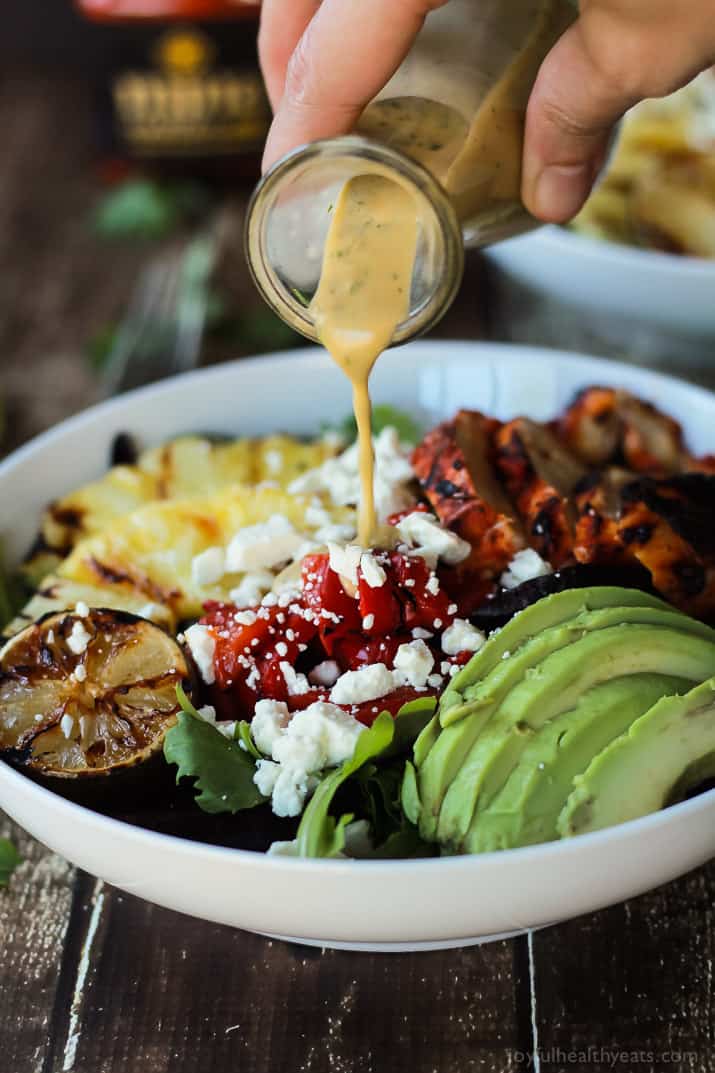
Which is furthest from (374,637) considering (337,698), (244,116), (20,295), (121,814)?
(244,116)

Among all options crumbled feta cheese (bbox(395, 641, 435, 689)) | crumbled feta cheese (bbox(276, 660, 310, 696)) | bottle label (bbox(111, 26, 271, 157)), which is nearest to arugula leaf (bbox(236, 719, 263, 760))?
crumbled feta cheese (bbox(276, 660, 310, 696))

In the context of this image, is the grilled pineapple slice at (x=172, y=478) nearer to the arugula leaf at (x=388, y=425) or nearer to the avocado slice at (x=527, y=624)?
the arugula leaf at (x=388, y=425)

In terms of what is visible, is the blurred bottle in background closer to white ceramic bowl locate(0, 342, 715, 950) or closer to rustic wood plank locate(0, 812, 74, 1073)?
rustic wood plank locate(0, 812, 74, 1073)

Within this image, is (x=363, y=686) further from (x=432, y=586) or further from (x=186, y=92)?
(x=186, y=92)

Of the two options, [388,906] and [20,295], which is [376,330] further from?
[20,295]

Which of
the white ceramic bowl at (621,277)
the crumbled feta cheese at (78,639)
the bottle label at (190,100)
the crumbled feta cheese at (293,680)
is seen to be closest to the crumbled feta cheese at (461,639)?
the crumbled feta cheese at (293,680)
